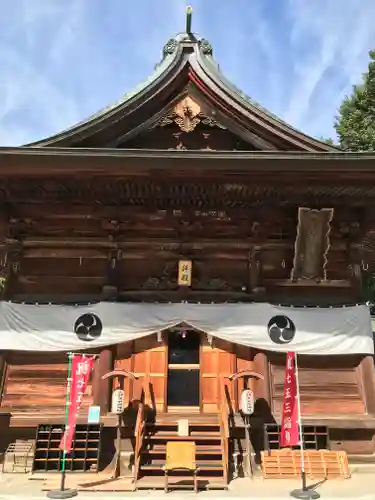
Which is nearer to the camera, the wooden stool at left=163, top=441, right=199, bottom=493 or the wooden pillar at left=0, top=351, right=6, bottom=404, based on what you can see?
the wooden stool at left=163, top=441, right=199, bottom=493

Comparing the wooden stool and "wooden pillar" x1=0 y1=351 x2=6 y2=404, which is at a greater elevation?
"wooden pillar" x1=0 y1=351 x2=6 y2=404

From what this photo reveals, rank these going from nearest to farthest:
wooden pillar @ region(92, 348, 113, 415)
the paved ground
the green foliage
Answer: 1. the paved ground
2. wooden pillar @ region(92, 348, 113, 415)
3. the green foliage

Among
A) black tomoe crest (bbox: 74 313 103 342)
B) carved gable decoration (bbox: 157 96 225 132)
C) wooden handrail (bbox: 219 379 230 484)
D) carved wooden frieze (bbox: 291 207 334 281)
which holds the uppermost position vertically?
carved gable decoration (bbox: 157 96 225 132)

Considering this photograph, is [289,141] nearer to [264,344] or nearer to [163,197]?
[163,197]

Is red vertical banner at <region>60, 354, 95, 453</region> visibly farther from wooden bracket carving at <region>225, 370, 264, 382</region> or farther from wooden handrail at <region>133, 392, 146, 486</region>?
Result: wooden bracket carving at <region>225, 370, 264, 382</region>

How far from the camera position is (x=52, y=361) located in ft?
30.9

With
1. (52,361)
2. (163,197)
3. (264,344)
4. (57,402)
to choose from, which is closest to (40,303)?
(52,361)

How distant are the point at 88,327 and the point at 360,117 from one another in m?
21.3

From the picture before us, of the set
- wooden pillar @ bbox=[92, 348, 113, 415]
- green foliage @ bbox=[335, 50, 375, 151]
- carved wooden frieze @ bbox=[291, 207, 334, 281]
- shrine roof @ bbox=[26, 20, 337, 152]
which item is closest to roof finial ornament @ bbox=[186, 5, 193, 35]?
shrine roof @ bbox=[26, 20, 337, 152]

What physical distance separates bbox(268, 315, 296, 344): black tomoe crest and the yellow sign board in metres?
2.14

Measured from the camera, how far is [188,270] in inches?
381

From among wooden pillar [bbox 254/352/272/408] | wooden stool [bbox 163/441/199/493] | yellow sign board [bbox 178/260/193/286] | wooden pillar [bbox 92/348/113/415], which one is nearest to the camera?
wooden stool [bbox 163/441/199/493]

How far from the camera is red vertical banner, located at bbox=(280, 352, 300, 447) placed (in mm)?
7699

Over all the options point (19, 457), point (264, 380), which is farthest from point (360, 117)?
point (19, 457)
